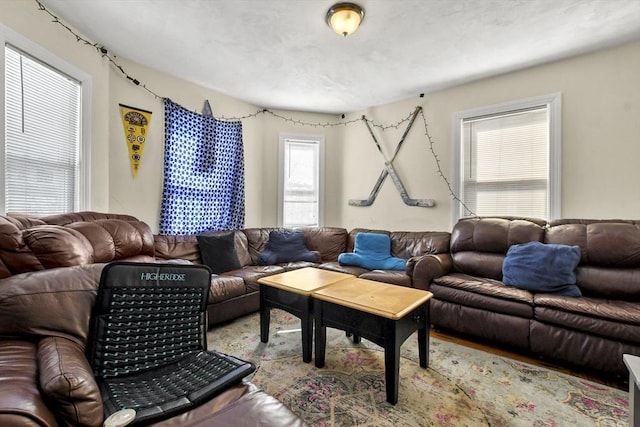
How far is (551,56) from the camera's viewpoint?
2.85 metres

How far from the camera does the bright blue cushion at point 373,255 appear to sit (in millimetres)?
3430

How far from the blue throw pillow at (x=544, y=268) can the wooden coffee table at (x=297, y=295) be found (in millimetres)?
1493

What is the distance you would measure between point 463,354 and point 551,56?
297 centimetres

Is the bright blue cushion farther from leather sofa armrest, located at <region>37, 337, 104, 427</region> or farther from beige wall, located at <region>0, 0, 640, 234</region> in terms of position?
leather sofa armrest, located at <region>37, 337, 104, 427</region>

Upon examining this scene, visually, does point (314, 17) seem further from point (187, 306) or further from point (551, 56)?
point (551, 56)

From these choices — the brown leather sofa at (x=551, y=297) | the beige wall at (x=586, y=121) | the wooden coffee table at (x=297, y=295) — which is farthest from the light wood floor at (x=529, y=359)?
the beige wall at (x=586, y=121)

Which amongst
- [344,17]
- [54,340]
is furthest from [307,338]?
[344,17]

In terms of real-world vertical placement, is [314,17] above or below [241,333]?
above

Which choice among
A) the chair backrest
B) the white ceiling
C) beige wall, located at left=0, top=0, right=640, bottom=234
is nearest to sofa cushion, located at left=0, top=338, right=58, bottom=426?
the chair backrest

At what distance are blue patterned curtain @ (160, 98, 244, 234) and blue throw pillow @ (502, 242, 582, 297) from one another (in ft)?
10.8

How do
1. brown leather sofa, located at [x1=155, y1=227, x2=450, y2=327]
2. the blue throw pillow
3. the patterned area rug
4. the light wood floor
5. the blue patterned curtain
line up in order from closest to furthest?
the patterned area rug → the light wood floor → the blue throw pillow → brown leather sofa, located at [x1=155, y1=227, x2=450, y2=327] → the blue patterned curtain

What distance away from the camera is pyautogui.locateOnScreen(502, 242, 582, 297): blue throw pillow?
2.38 metres

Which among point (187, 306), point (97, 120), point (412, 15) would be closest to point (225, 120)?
point (97, 120)

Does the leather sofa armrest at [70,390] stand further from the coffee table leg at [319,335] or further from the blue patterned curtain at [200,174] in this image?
the blue patterned curtain at [200,174]
